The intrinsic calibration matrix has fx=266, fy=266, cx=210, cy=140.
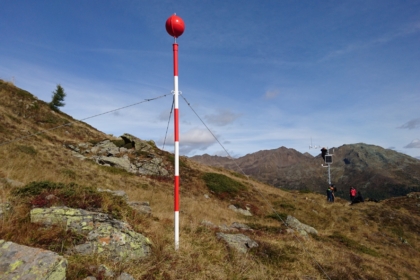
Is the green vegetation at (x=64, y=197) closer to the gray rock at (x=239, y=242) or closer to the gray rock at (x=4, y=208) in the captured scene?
the gray rock at (x=4, y=208)

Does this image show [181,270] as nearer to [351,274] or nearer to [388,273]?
[351,274]

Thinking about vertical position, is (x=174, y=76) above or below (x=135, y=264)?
above

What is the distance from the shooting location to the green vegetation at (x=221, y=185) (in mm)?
24516

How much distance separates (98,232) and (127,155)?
21007 millimetres

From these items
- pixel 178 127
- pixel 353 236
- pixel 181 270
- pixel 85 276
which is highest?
pixel 178 127

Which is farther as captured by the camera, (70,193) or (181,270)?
(70,193)

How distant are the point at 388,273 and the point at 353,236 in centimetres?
834

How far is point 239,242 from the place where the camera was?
26.2ft

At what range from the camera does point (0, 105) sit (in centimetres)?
2920

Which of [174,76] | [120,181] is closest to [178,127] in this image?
[174,76]

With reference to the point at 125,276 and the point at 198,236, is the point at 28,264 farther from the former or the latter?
the point at 198,236

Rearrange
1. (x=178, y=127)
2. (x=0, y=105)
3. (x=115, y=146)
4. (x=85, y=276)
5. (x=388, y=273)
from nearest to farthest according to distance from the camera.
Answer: (x=85, y=276), (x=178, y=127), (x=388, y=273), (x=115, y=146), (x=0, y=105)

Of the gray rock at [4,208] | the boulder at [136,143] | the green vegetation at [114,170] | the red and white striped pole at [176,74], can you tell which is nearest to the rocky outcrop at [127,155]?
the boulder at [136,143]

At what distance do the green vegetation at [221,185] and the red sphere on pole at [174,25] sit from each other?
19004mm
